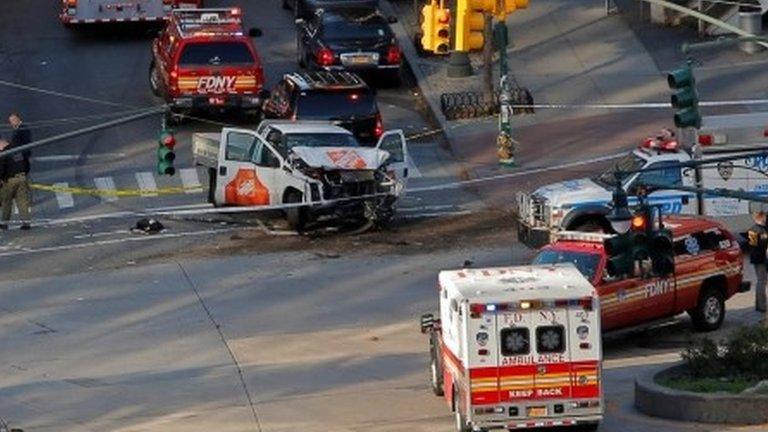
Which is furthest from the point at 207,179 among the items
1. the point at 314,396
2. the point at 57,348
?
the point at 314,396

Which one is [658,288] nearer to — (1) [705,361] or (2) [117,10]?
(1) [705,361]

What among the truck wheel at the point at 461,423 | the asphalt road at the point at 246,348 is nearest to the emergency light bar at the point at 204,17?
the asphalt road at the point at 246,348

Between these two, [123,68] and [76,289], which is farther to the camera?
[123,68]

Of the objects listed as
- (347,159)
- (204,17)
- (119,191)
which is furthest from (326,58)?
(347,159)

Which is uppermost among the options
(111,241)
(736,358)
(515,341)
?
(515,341)

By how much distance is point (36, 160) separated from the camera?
45.8 metres

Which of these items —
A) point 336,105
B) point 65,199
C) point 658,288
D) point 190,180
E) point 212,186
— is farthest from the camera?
point 336,105

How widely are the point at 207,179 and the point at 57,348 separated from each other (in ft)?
35.5

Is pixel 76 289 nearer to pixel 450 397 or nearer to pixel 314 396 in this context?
pixel 314 396

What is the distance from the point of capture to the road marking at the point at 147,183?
1684 inches

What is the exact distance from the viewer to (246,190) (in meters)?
40.5

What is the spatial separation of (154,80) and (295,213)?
11461 mm

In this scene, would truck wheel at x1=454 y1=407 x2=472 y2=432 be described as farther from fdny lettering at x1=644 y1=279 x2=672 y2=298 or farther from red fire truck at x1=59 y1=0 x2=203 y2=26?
red fire truck at x1=59 y1=0 x2=203 y2=26

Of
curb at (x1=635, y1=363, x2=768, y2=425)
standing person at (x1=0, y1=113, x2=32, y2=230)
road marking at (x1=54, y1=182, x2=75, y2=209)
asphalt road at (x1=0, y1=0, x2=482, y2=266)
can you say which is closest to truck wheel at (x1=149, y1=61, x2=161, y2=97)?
asphalt road at (x1=0, y1=0, x2=482, y2=266)
